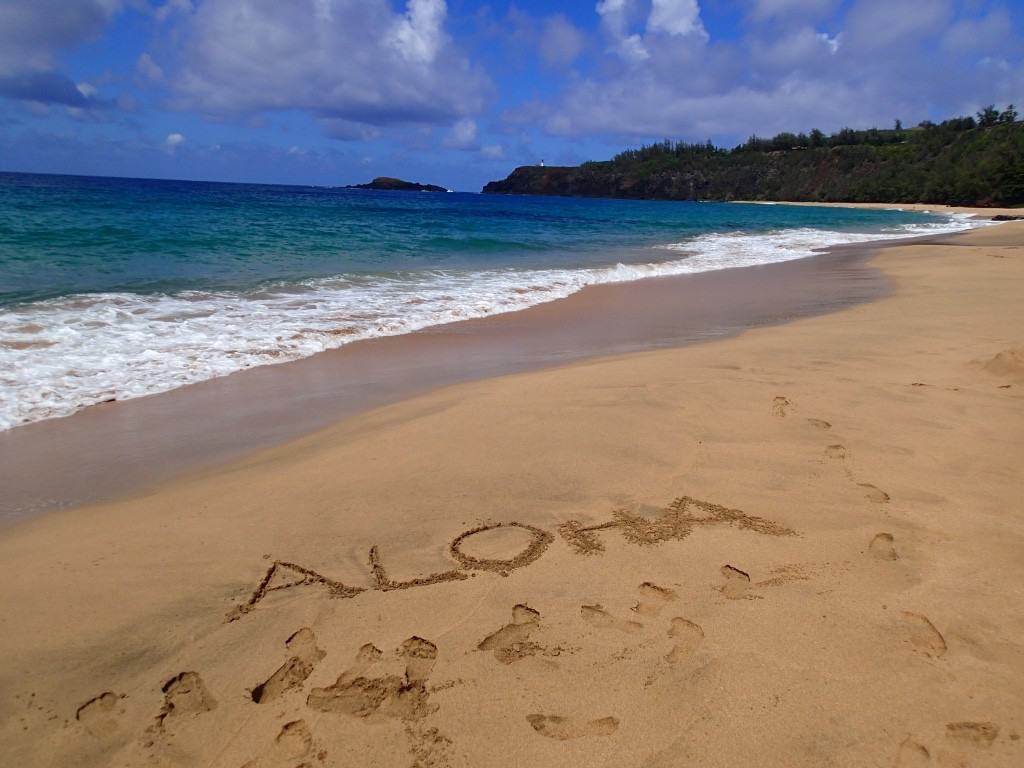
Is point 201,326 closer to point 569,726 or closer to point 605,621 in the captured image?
point 605,621

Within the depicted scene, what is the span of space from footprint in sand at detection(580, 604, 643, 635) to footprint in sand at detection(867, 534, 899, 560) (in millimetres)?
1134

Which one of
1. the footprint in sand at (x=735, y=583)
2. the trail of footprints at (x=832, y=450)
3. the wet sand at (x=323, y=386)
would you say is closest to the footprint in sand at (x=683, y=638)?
the footprint in sand at (x=735, y=583)

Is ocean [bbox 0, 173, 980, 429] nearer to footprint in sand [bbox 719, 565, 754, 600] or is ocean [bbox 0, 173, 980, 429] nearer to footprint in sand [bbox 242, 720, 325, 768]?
footprint in sand [bbox 242, 720, 325, 768]

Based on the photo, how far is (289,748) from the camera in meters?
1.74

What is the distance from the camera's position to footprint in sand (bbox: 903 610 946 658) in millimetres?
2025

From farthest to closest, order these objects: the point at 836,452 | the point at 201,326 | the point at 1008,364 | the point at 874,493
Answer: the point at 201,326
the point at 1008,364
the point at 836,452
the point at 874,493

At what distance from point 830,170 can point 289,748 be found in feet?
332

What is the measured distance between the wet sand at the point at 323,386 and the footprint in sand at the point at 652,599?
2627 mm

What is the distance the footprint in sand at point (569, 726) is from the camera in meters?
1.75

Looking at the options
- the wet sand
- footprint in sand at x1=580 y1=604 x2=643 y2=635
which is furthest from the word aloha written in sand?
the wet sand

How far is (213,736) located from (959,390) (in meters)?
5.02

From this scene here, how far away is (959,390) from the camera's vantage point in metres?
4.50

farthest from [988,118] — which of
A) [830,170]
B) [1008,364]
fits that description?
[1008,364]

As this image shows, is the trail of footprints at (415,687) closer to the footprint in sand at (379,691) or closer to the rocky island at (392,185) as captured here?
the footprint in sand at (379,691)
